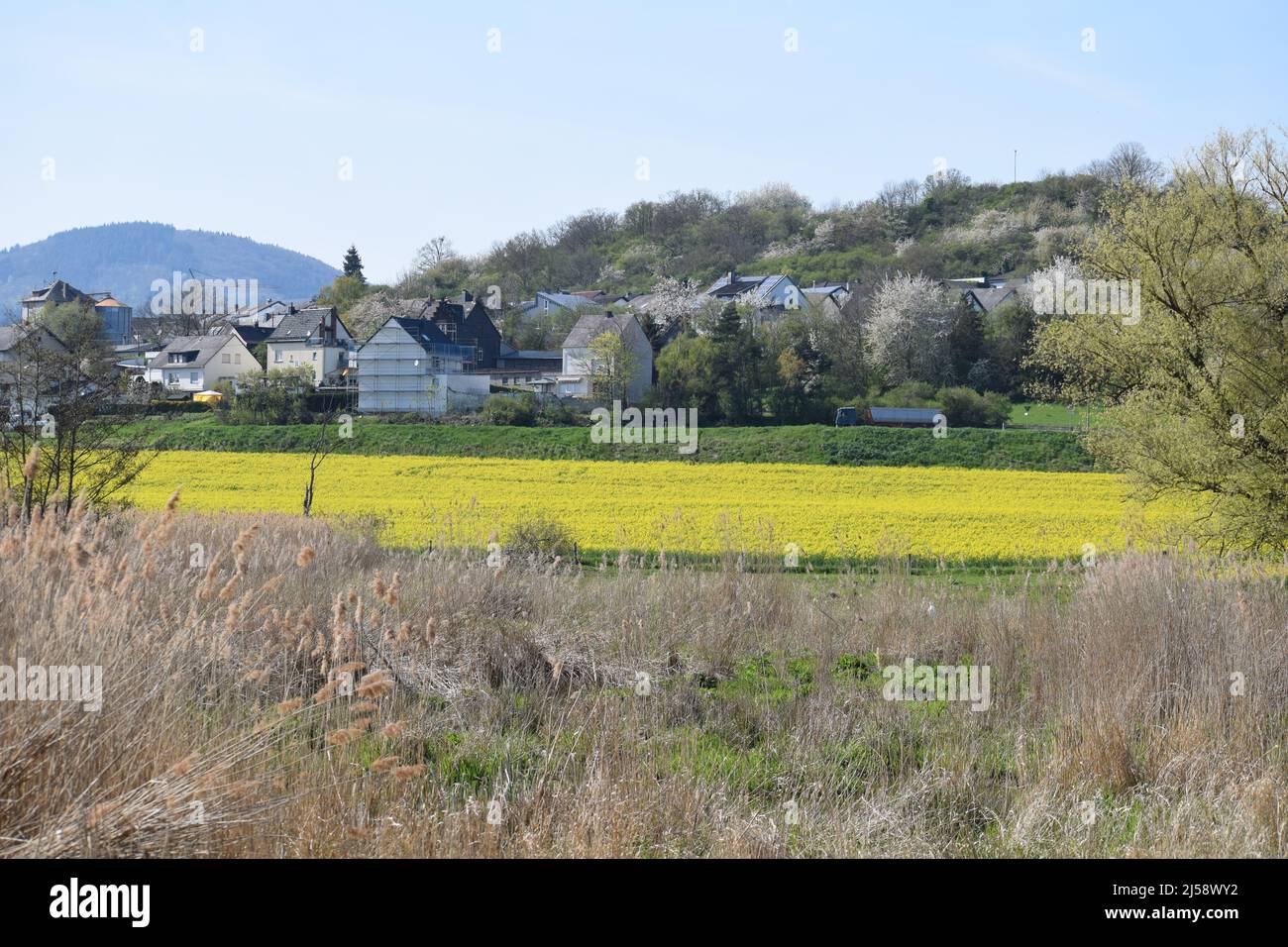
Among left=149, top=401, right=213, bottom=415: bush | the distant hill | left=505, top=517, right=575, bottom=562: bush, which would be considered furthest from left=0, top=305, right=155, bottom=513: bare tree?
the distant hill

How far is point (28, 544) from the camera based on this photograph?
5676 millimetres

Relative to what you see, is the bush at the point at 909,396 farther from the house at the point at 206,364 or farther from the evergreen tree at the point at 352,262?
the evergreen tree at the point at 352,262

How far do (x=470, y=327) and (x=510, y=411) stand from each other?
33.7m

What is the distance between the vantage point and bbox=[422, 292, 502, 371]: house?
77875 millimetres

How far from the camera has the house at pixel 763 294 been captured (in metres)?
87.8

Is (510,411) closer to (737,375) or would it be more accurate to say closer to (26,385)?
(737,375)

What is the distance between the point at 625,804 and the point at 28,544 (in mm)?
3417

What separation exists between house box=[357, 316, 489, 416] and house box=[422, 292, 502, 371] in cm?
1309

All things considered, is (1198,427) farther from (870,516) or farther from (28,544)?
(28,544)

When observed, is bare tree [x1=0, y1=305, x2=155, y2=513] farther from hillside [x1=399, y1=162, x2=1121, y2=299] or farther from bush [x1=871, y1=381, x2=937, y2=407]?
hillside [x1=399, y1=162, x2=1121, y2=299]

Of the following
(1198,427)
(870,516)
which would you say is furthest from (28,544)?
(870,516)

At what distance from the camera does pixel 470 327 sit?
267ft

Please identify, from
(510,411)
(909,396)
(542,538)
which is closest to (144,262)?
(510,411)

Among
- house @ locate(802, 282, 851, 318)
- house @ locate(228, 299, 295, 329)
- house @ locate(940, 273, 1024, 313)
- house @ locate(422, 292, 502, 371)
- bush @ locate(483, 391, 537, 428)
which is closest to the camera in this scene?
bush @ locate(483, 391, 537, 428)
